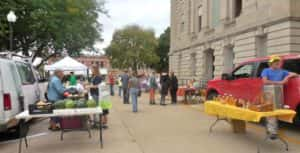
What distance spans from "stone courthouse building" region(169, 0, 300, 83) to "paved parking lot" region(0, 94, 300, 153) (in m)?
8.50

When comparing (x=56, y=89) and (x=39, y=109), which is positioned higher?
(x=56, y=89)

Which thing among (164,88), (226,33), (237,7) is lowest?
(164,88)

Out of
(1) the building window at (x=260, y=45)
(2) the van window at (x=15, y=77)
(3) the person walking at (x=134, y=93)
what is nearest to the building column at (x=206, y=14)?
(1) the building window at (x=260, y=45)

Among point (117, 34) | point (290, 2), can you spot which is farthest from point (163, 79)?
point (117, 34)

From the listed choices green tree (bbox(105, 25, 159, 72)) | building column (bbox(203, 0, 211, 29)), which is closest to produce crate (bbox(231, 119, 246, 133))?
building column (bbox(203, 0, 211, 29))

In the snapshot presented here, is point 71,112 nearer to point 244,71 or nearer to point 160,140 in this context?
point 160,140

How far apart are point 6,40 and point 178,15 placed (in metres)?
18.1

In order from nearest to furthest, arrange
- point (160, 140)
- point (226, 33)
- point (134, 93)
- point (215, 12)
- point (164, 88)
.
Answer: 1. point (160, 140)
2. point (134, 93)
3. point (164, 88)
4. point (226, 33)
5. point (215, 12)

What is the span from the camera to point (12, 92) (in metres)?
9.51

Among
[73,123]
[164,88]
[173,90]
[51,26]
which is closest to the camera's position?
[73,123]

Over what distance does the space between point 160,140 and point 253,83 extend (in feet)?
12.3

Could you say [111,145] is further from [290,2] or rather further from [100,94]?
[290,2]

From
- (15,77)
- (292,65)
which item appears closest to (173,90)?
(292,65)

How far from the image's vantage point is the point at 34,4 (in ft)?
91.1
